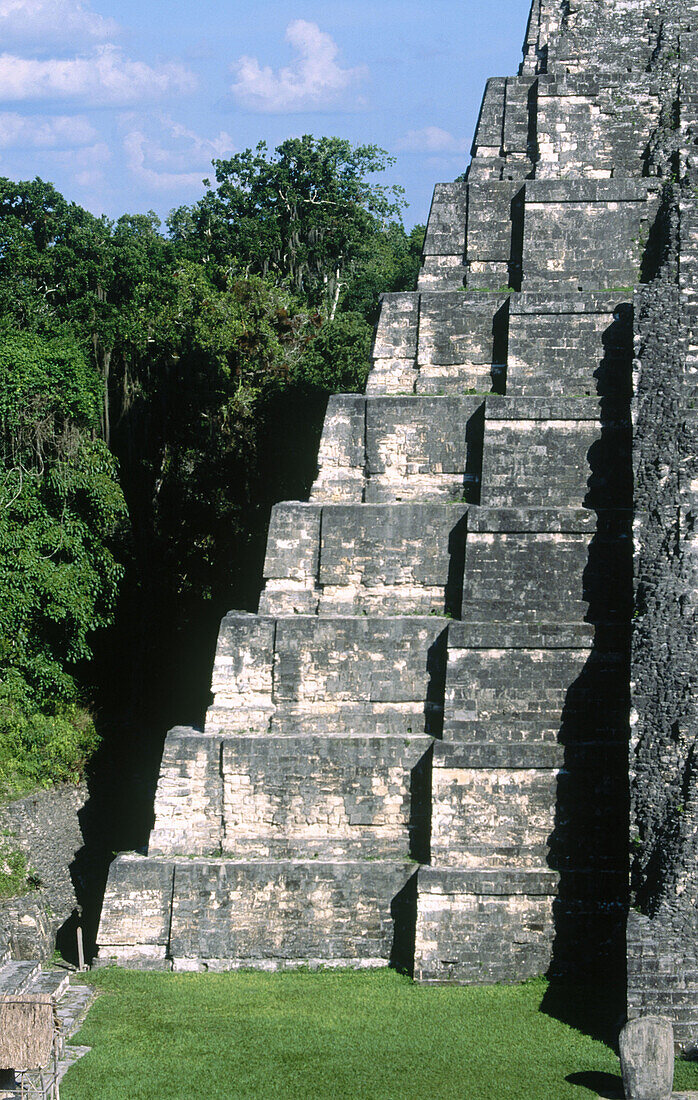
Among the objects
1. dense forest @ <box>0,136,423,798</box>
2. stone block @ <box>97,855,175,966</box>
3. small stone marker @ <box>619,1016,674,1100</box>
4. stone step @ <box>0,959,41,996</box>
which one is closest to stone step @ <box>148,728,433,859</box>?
stone block @ <box>97,855,175,966</box>

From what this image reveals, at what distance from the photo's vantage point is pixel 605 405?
18.1m

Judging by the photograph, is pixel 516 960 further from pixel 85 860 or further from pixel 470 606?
pixel 85 860

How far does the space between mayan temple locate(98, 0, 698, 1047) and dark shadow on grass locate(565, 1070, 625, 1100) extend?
66.9 inches

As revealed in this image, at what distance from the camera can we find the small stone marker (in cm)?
1266

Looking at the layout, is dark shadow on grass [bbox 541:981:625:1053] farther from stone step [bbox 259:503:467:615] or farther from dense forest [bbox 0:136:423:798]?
dense forest [bbox 0:136:423:798]

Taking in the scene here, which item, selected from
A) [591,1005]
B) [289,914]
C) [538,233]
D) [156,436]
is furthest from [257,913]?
[156,436]

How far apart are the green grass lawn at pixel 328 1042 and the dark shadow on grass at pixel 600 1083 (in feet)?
0.06

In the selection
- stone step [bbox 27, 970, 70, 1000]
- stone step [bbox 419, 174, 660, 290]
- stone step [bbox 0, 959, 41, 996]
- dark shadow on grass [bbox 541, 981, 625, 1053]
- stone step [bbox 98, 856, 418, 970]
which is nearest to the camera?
dark shadow on grass [bbox 541, 981, 625, 1053]

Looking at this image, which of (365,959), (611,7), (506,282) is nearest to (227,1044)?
(365,959)

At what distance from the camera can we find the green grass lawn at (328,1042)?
44.0 feet

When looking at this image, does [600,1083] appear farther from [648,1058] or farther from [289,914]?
[289,914]

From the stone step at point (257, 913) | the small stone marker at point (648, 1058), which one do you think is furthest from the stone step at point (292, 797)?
the small stone marker at point (648, 1058)

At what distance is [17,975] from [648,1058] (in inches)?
291

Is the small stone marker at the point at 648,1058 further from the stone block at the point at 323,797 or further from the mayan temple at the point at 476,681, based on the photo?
the stone block at the point at 323,797
